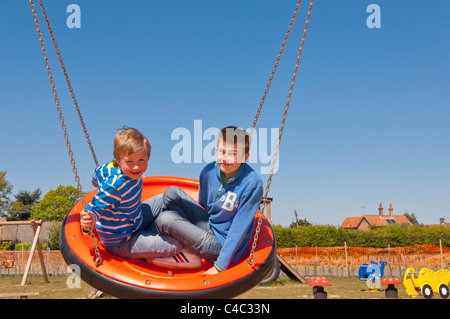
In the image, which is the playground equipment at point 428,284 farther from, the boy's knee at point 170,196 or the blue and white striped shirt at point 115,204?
the blue and white striped shirt at point 115,204

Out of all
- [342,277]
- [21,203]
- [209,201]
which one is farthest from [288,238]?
[21,203]

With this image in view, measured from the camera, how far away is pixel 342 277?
15.0 metres

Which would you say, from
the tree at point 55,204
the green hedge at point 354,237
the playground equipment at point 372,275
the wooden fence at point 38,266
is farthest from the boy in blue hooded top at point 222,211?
the tree at point 55,204

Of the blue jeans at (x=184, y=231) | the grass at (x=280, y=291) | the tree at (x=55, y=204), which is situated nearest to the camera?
the blue jeans at (x=184, y=231)

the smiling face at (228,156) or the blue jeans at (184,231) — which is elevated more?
the smiling face at (228,156)

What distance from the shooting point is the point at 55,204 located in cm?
3881

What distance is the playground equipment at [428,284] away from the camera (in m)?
8.73

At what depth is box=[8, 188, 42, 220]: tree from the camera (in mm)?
40316

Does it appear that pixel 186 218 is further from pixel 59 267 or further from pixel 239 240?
pixel 59 267

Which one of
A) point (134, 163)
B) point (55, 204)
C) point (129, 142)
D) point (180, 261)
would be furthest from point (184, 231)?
point (55, 204)

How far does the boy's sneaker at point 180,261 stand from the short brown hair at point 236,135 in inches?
32.9

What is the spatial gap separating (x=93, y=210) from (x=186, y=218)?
66 cm

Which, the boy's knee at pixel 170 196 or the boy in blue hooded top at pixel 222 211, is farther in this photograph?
the boy's knee at pixel 170 196

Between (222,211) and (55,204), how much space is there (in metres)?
39.5
